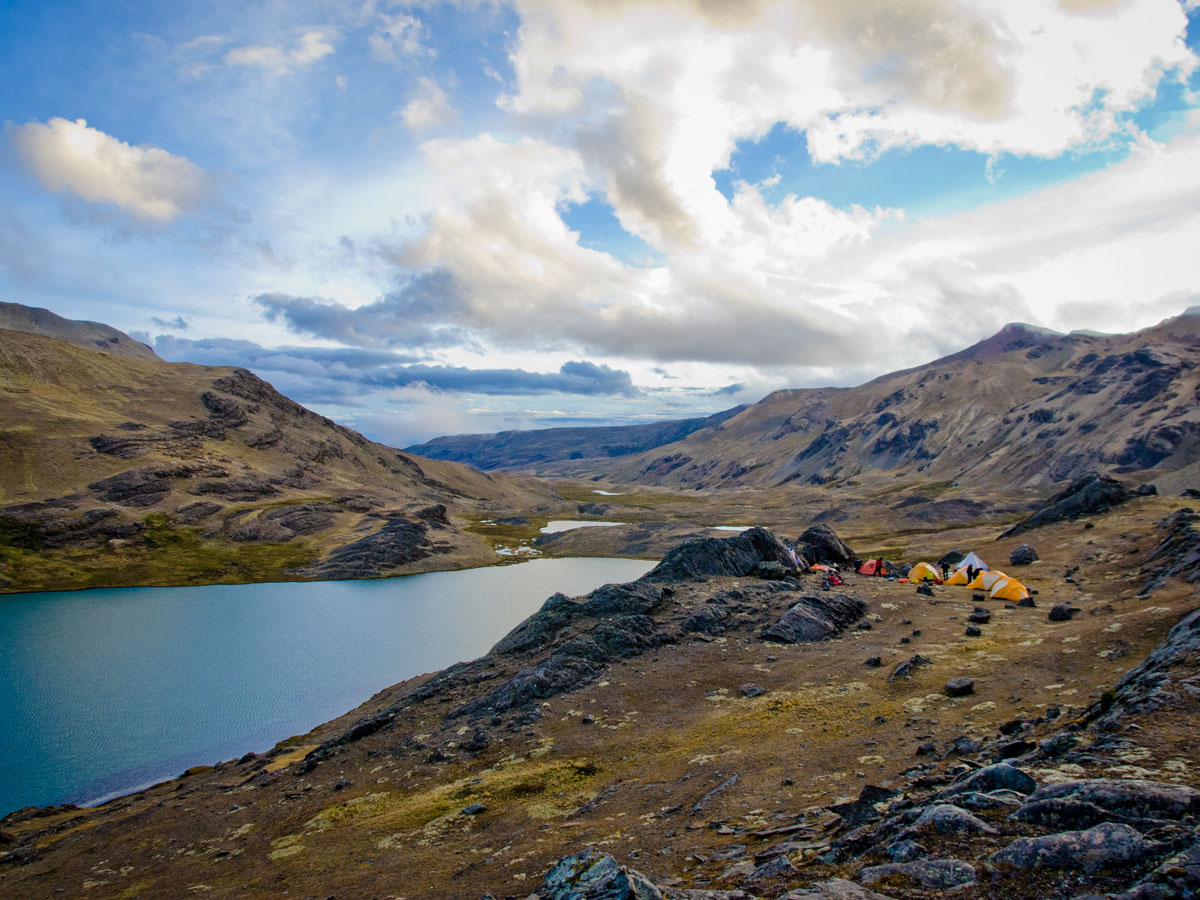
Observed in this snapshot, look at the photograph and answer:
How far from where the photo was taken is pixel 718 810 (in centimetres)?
→ 2516

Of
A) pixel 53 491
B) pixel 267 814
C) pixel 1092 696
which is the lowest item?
pixel 267 814

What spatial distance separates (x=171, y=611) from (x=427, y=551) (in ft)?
226

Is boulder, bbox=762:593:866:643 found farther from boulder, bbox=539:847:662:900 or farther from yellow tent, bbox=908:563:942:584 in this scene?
boulder, bbox=539:847:662:900

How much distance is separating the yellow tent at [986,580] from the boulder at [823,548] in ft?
55.4

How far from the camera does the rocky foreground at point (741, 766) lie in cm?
1499

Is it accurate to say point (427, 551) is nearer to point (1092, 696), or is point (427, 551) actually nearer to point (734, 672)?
point (734, 672)

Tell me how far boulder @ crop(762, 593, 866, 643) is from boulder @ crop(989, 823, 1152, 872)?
3718 cm

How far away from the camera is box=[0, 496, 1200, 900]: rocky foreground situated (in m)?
15.0

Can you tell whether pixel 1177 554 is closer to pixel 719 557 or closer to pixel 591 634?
pixel 719 557

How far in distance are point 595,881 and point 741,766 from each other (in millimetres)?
15753

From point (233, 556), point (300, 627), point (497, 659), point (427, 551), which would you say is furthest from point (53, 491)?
point (497, 659)

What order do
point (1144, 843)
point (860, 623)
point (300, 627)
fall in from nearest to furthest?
point (1144, 843) → point (860, 623) → point (300, 627)

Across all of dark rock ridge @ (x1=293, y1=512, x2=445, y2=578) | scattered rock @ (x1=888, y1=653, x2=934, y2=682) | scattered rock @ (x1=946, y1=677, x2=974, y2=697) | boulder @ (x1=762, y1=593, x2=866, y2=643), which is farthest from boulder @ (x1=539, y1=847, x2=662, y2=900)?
dark rock ridge @ (x1=293, y1=512, x2=445, y2=578)

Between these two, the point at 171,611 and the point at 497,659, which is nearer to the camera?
the point at 497,659
